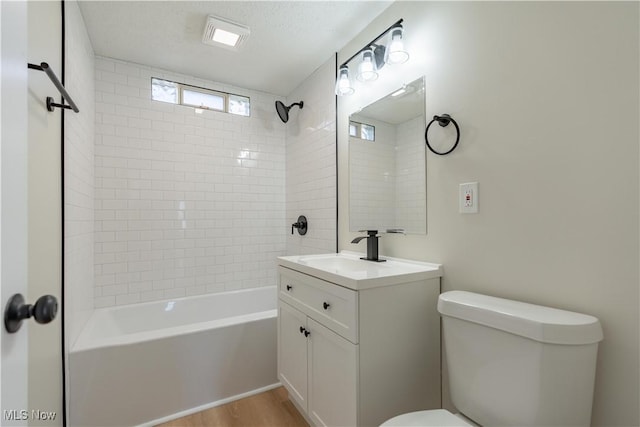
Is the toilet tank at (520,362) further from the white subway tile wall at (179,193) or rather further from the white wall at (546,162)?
the white subway tile wall at (179,193)

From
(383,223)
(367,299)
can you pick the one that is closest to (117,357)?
(367,299)

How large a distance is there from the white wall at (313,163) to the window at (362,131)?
0.24 metres

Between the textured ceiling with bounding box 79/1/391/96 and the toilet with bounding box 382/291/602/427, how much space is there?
5.84 ft

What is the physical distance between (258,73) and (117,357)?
7.66 feet

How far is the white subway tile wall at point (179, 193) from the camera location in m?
2.37

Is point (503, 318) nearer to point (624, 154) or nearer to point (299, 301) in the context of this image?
point (624, 154)

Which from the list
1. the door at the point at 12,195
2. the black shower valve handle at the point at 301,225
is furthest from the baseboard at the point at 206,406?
the door at the point at 12,195

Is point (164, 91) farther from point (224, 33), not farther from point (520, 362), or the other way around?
point (520, 362)

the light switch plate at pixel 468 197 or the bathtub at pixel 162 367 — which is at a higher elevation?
the light switch plate at pixel 468 197

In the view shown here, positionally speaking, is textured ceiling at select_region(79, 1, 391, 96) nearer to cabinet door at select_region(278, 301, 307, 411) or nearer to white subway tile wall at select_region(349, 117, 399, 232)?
white subway tile wall at select_region(349, 117, 399, 232)

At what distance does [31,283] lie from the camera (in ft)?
3.65

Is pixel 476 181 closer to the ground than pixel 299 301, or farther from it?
farther from it

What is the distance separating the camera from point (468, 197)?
4.34 feet

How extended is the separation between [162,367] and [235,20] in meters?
2.22
